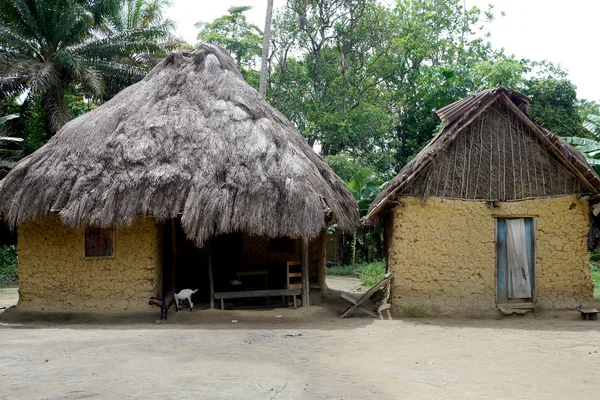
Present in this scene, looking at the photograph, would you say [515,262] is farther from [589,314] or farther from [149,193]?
[149,193]

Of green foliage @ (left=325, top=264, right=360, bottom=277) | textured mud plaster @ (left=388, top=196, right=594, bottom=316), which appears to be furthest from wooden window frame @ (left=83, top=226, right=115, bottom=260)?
green foliage @ (left=325, top=264, right=360, bottom=277)

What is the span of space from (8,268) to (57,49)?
319 inches

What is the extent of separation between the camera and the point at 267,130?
11.3m

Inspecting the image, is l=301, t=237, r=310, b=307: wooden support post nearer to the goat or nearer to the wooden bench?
the wooden bench

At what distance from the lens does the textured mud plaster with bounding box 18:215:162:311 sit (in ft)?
35.0

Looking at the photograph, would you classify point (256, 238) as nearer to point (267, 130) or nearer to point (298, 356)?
point (267, 130)

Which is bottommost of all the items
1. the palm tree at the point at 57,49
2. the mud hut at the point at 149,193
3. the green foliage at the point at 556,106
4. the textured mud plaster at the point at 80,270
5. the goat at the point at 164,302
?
the goat at the point at 164,302

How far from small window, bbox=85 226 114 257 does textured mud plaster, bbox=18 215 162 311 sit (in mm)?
128

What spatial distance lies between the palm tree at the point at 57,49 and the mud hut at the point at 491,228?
44.8 ft

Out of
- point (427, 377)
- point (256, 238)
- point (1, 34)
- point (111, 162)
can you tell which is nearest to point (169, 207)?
point (111, 162)

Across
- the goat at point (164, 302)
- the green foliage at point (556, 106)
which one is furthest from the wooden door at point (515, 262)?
the green foliage at point (556, 106)

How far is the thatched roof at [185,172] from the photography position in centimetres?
995

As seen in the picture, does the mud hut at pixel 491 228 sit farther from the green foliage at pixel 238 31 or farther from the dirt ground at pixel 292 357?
the green foliage at pixel 238 31

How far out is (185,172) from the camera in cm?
1052
